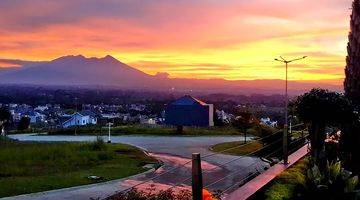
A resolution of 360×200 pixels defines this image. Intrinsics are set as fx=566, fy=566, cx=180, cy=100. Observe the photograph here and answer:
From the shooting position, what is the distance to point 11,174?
17766 mm

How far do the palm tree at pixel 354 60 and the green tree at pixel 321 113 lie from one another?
82 cm

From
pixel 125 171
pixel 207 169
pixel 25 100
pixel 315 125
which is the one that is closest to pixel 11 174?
pixel 125 171

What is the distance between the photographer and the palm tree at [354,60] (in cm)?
1021

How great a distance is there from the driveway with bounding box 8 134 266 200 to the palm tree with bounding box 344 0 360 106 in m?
2.48

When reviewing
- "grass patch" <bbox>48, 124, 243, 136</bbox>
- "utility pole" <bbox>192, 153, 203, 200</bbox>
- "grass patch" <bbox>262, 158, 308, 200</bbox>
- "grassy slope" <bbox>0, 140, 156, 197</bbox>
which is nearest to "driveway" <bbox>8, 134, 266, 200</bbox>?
"grassy slope" <bbox>0, 140, 156, 197</bbox>

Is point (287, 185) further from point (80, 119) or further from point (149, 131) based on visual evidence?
point (80, 119)

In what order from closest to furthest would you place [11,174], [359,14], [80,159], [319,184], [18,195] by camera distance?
[319,184] < [359,14] < [18,195] < [11,174] < [80,159]

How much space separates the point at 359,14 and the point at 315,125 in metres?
2.20

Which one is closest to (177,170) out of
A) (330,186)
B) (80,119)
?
(330,186)

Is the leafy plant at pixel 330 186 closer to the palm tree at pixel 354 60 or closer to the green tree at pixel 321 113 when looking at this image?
the green tree at pixel 321 113

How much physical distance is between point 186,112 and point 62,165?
2120 cm

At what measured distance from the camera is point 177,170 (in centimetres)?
1823

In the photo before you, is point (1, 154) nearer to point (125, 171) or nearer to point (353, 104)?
point (125, 171)

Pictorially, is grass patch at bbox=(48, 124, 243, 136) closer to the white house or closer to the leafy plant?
the leafy plant
